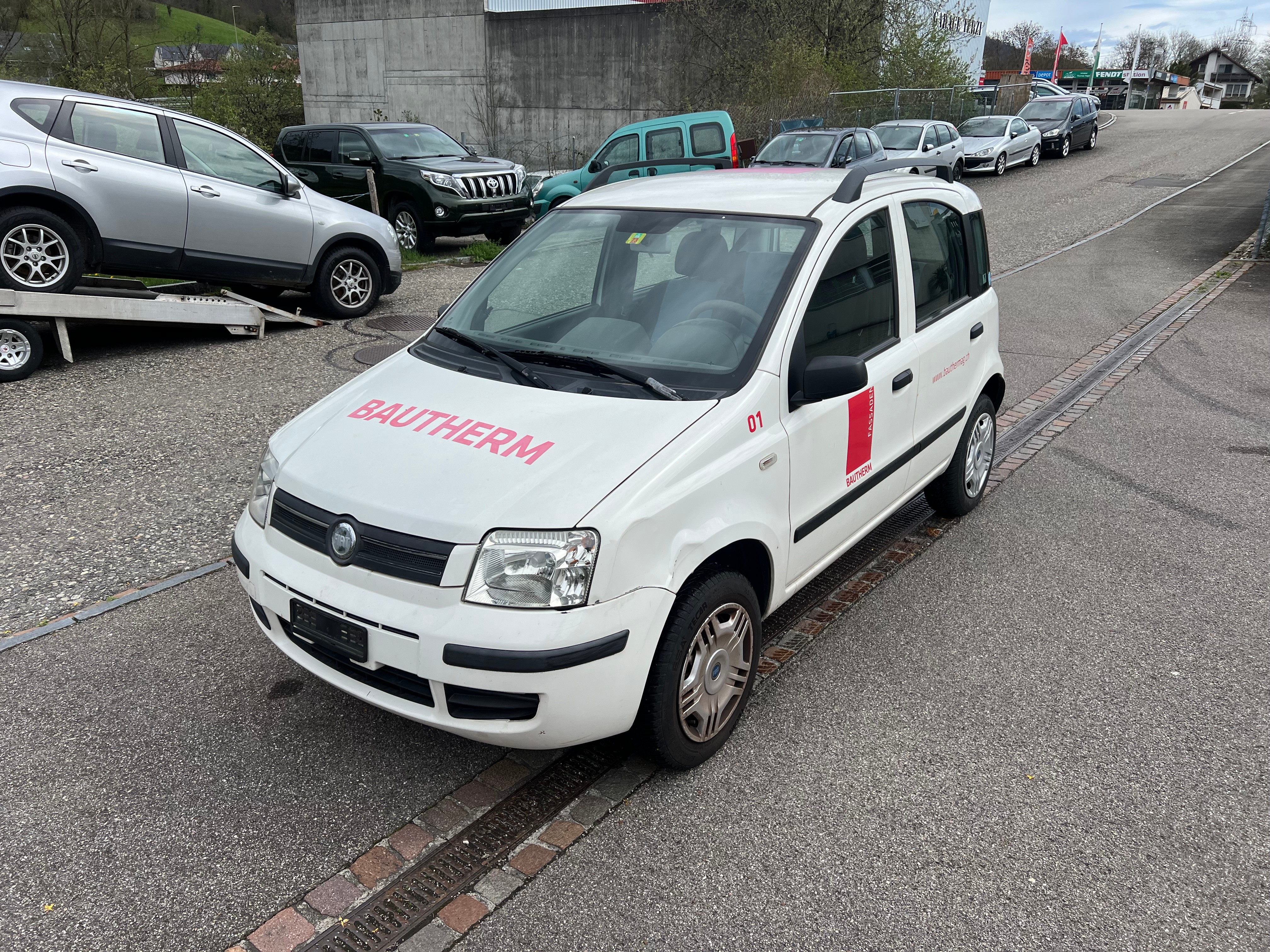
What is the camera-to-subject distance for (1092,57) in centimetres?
9231

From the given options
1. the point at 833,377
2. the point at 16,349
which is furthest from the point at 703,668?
the point at 16,349

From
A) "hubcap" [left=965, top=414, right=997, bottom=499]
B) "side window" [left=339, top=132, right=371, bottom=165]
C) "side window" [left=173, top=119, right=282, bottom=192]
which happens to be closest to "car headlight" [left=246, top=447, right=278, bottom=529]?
"hubcap" [left=965, top=414, right=997, bottom=499]

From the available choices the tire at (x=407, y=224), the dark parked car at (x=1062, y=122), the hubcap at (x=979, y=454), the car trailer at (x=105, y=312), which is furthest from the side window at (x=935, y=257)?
the dark parked car at (x=1062, y=122)

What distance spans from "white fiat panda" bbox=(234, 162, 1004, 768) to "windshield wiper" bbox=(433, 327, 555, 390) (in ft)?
0.04

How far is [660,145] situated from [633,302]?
44.4 feet

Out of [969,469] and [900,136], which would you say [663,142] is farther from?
[969,469]

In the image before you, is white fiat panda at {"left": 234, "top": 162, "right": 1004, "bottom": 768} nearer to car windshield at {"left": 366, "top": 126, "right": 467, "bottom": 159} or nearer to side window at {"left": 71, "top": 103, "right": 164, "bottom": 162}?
side window at {"left": 71, "top": 103, "right": 164, "bottom": 162}

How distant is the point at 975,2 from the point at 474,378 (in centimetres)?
4805

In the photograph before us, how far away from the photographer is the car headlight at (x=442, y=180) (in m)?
13.7

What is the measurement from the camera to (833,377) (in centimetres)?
338

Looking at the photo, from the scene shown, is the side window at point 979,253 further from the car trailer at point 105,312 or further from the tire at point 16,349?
the tire at point 16,349

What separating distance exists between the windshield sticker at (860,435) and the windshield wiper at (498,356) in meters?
1.25

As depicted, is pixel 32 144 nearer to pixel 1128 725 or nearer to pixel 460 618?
pixel 460 618

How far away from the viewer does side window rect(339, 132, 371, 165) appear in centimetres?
1452
